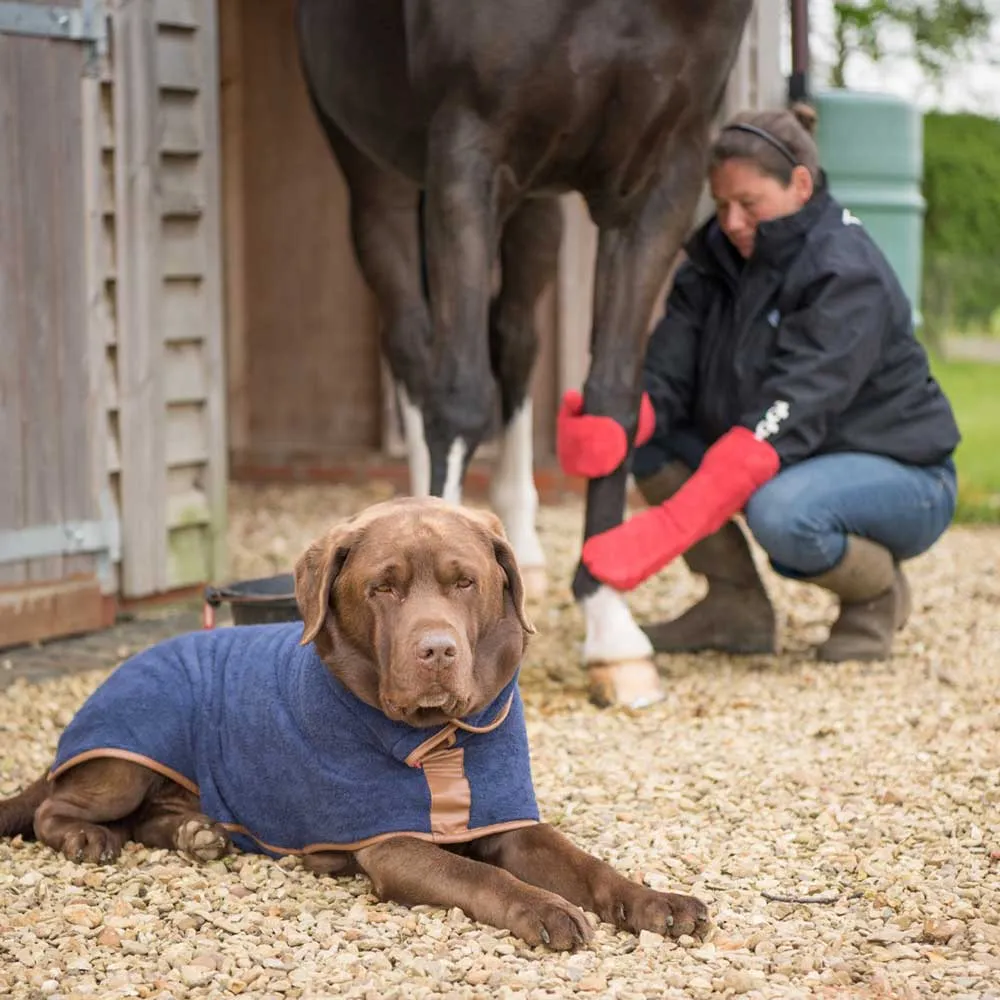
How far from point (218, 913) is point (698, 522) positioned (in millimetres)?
2008

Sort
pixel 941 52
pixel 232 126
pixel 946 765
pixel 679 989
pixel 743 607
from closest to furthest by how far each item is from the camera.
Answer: pixel 679 989 < pixel 946 765 < pixel 743 607 < pixel 232 126 < pixel 941 52

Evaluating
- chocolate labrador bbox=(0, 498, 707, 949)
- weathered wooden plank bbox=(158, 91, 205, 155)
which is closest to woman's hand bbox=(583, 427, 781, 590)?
chocolate labrador bbox=(0, 498, 707, 949)

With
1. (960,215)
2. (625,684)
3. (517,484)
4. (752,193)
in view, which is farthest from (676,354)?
(960,215)

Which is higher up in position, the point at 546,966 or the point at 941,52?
the point at 941,52

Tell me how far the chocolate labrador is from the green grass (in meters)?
4.10

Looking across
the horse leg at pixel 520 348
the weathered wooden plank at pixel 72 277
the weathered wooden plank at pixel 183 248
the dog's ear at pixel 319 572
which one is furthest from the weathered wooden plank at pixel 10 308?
the dog's ear at pixel 319 572

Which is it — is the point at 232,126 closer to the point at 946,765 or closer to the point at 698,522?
the point at 698,522

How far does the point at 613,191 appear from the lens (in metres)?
4.45

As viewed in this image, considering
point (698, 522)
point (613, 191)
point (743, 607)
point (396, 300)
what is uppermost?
point (613, 191)

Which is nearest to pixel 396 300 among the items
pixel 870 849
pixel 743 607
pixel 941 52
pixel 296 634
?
pixel 743 607

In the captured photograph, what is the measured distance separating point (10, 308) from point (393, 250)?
1183 millimetres

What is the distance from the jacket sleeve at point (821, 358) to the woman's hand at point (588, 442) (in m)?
0.38

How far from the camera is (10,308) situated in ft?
16.3

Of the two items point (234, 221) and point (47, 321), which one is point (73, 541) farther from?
point (234, 221)
